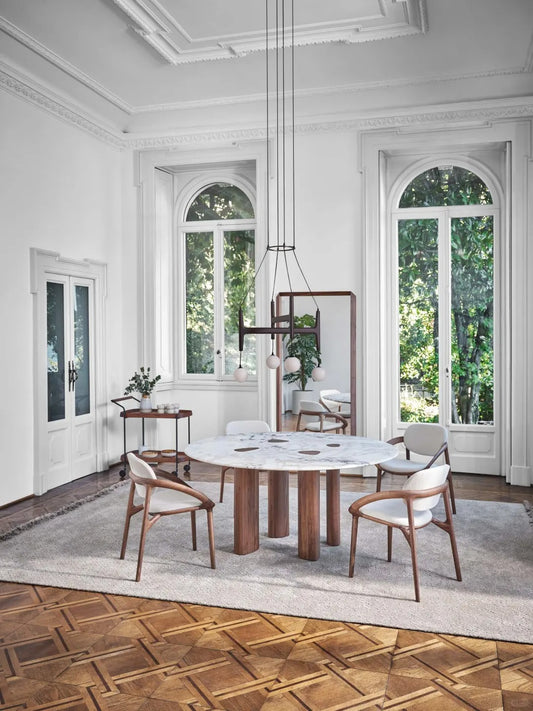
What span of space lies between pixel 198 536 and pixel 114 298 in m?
3.56

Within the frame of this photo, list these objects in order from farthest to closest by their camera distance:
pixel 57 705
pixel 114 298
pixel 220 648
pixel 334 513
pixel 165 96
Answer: pixel 114 298 < pixel 165 96 < pixel 334 513 < pixel 220 648 < pixel 57 705

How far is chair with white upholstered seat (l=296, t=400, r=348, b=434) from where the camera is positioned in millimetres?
6648

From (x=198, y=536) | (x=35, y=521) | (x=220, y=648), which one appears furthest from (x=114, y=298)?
(x=220, y=648)

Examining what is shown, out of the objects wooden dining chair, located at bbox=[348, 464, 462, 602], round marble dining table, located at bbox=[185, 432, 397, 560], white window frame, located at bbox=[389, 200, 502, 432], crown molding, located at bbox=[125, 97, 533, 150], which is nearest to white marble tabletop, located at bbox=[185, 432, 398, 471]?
round marble dining table, located at bbox=[185, 432, 397, 560]

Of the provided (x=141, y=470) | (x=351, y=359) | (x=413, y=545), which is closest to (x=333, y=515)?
(x=413, y=545)

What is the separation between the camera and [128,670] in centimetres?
290

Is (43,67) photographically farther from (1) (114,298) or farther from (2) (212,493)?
(2) (212,493)

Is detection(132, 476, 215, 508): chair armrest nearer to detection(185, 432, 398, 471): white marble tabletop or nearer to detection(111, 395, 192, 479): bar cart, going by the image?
detection(185, 432, 398, 471): white marble tabletop

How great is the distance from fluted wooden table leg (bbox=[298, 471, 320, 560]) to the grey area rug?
0.10 metres

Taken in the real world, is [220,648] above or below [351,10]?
below

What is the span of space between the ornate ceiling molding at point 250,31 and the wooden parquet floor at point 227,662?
4.22 meters

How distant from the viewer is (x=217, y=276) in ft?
25.7

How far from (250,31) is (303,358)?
3.13 metres

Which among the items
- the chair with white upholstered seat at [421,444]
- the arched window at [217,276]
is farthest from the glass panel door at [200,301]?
the chair with white upholstered seat at [421,444]
